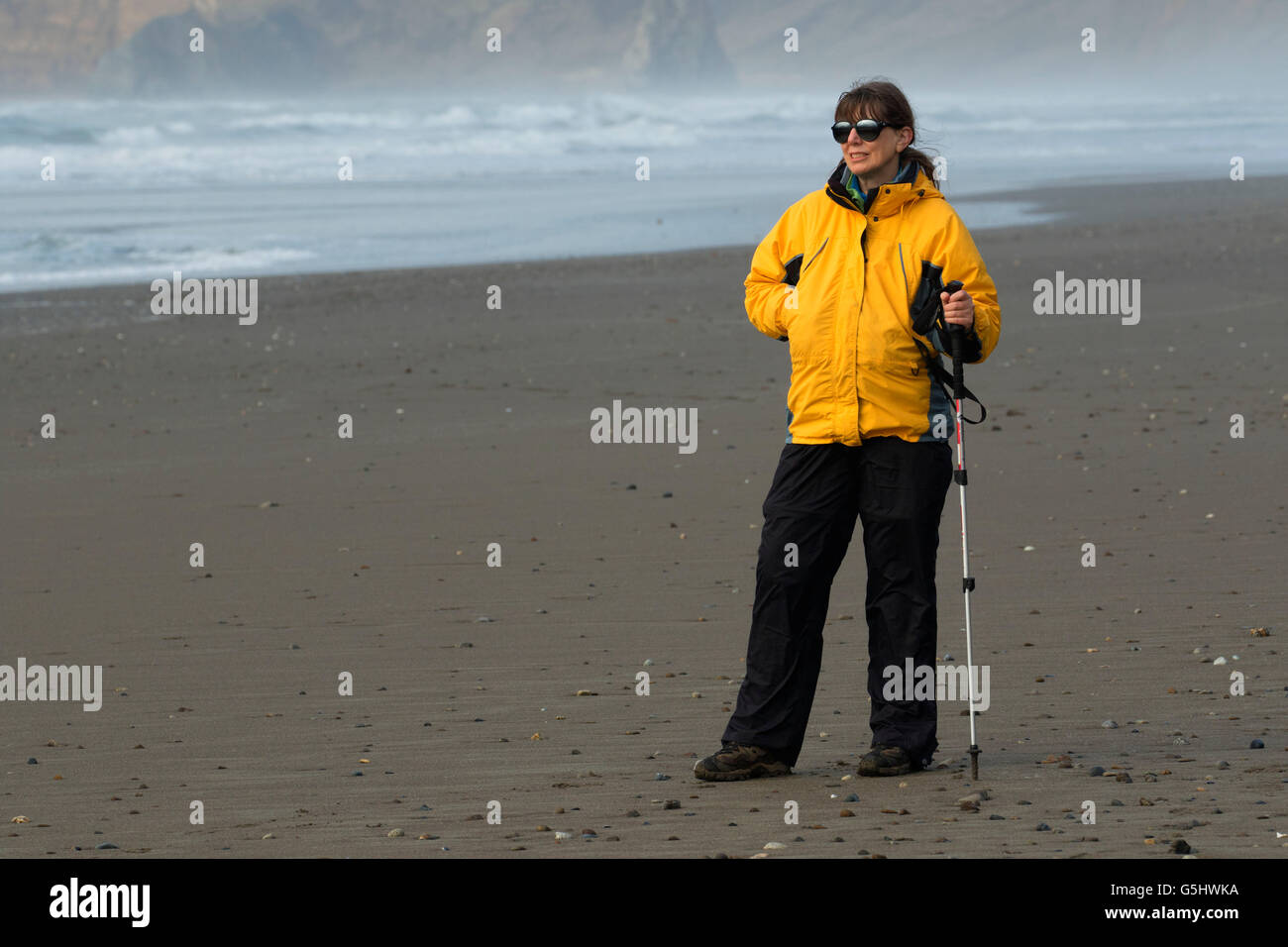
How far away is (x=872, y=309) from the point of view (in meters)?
5.15

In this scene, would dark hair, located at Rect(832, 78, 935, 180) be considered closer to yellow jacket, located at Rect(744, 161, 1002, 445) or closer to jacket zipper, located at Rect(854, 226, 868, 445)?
yellow jacket, located at Rect(744, 161, 1002, 445)

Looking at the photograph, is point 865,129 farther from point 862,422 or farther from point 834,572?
point 834,572

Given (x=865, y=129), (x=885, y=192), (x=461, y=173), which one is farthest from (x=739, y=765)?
(x=461, y=173)

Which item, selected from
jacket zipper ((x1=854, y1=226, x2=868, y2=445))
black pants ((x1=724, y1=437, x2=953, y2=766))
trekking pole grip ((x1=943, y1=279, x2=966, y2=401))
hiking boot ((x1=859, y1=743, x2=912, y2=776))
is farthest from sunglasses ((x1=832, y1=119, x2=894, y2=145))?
hiking boot ((x1=859, y1=743, x2=912, y2=776))

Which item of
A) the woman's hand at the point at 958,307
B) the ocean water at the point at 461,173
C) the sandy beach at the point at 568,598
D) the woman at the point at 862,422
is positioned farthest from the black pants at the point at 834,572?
the ocean water at the point at 461,173

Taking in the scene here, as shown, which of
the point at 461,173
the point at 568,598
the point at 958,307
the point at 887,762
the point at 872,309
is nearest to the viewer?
the point at 958,307

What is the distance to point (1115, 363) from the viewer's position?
14.6 meters

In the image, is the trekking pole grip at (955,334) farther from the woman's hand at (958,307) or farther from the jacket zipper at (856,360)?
the jacket zipper at (856,360)

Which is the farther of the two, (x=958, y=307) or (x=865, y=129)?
(x=865, y=129)

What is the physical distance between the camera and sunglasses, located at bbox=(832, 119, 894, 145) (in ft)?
17.0

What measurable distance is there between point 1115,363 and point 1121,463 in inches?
154

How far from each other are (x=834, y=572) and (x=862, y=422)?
487 millimetres

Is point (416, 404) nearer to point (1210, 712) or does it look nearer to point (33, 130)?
point (1210, 712)
